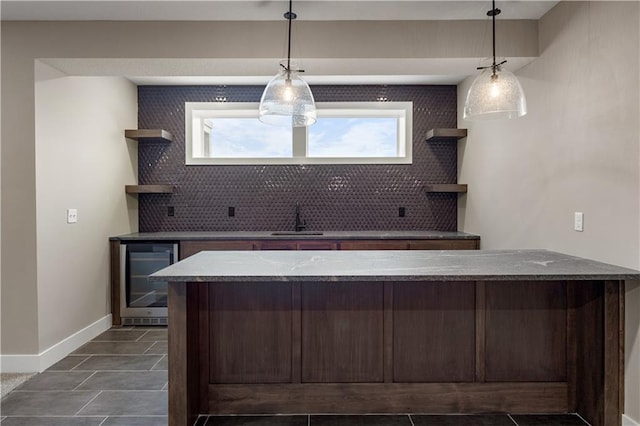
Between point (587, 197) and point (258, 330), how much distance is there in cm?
214

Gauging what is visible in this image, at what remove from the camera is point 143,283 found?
4129 millimetres

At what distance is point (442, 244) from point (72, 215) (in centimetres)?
344

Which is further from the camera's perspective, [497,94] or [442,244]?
[442,244]

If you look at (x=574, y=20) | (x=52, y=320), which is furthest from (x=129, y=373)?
(x=574, y=20)

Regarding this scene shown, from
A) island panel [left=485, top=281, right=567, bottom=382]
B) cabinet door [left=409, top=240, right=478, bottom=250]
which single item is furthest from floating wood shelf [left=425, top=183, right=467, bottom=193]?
island panel [left=485, top=281, right=567, bottom=382]

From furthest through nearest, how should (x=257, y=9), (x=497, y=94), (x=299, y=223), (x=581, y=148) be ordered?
(x=299, y=223) → (x=257, y=9) → (x=581, y=148) → (x=497, y=94)

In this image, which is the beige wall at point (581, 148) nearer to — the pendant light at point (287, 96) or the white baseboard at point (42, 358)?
the pendant light at point (287, 96)

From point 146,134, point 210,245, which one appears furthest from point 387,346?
point 146,134

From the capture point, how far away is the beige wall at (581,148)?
6.98 feet

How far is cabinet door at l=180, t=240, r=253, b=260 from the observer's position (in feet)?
13.3

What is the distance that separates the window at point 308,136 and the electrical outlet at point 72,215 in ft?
4.87

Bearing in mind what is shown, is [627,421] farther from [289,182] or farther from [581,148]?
[289,182]

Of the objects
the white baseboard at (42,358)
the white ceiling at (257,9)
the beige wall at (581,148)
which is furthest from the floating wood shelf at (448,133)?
the white baseboard at (42,358)

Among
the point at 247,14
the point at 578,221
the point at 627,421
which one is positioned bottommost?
Answer: the point at 627,421
